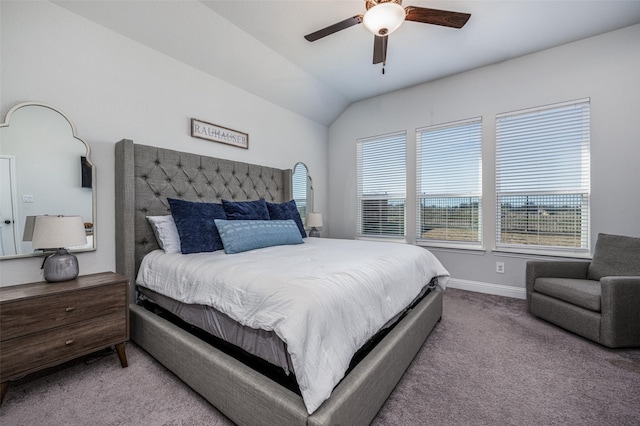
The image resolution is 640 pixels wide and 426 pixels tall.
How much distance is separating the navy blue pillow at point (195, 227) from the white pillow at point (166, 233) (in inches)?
3.0

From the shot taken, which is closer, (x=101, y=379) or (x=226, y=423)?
(x=226, y=423)

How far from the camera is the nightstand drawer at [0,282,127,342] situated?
1.34 meters

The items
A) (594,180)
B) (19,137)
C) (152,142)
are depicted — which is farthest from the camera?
(594,180)

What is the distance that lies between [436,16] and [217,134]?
231 cm

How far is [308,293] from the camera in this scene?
1090mm

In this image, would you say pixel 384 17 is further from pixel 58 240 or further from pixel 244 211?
pixel 58 240

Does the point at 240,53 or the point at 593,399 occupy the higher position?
the point at 240,53

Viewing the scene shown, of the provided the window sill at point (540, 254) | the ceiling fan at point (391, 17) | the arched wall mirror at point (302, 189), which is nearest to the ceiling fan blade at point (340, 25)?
the ceiling fan at point (391, 17)

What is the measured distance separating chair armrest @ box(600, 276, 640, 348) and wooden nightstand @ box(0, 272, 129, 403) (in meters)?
3.43

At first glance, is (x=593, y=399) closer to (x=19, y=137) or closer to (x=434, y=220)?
(x=434, y=220)

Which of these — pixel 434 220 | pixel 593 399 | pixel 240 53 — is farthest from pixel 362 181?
pixel 593 399

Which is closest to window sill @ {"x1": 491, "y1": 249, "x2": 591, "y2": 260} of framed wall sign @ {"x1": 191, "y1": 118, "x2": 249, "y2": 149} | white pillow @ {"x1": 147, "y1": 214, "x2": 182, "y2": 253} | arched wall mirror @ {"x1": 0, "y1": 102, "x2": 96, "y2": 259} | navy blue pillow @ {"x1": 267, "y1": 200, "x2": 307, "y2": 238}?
navy blue pillow @ {"x1": 267, "y1": 200, "x2": 307, "y2": 238}

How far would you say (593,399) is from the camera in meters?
1.46

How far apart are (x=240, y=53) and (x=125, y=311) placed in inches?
102
